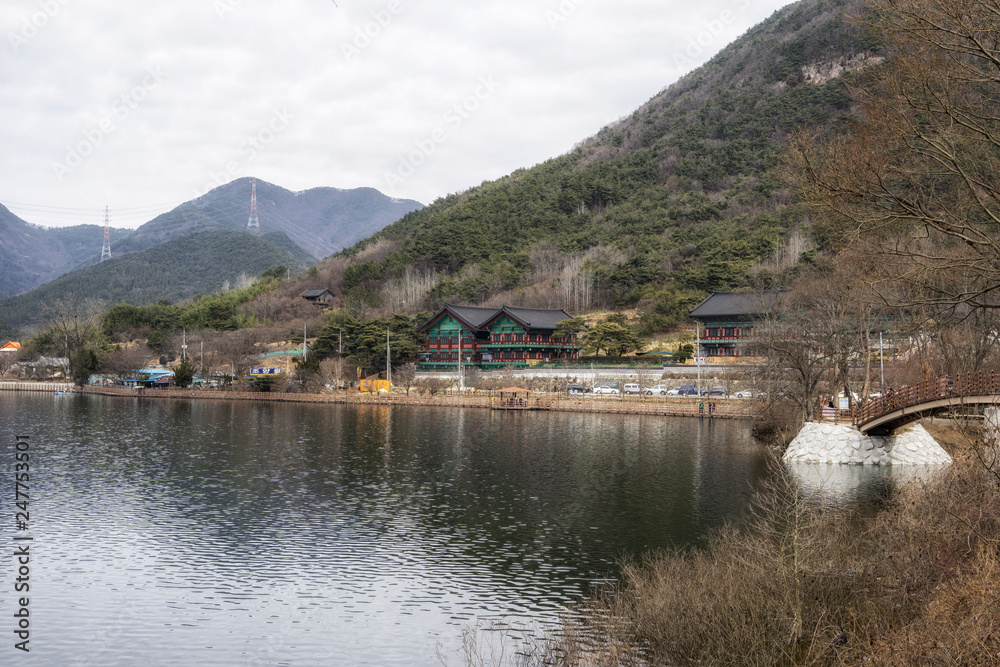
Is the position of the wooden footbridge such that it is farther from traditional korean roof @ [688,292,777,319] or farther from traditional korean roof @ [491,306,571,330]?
traditional korean roof @ [491,306,571,330]

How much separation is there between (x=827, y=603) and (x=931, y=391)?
18.1 m

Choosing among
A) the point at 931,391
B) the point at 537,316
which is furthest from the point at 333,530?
the point at 537,316

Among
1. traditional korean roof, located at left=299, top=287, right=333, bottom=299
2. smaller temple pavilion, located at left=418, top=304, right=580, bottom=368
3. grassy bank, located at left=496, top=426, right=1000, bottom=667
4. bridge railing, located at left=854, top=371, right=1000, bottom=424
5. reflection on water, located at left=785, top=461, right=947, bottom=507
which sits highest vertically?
traditional korean roof, located at left=299, top=287, right=333, bottom=299

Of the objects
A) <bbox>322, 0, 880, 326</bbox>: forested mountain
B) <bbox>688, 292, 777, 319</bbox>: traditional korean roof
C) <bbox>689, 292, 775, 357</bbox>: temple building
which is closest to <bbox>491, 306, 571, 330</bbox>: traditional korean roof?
<bbox>322, 0, 880, 326</bbox>: forested mountain

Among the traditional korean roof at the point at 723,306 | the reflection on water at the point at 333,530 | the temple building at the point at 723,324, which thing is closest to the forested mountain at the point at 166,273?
the traditional korean roof at the point at 723,306

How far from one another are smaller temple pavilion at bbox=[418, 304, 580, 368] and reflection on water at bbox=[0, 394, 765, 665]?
103ft

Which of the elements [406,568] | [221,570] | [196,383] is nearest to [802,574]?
[406,568]

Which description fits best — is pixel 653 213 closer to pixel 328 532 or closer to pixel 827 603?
pixel 328 532

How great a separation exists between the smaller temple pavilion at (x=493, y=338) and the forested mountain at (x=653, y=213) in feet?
32.8

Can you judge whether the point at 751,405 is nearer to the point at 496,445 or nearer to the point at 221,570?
the point at 496,445

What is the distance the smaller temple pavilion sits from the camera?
238 ft

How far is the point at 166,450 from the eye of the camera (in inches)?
1373

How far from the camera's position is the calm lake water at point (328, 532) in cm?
1371

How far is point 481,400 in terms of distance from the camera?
59.4m
